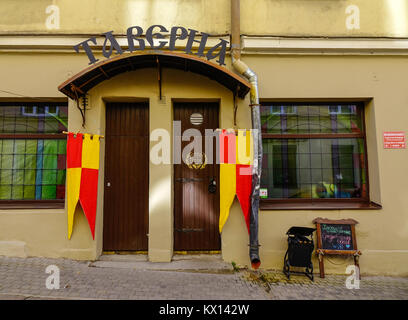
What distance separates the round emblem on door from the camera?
547 cm

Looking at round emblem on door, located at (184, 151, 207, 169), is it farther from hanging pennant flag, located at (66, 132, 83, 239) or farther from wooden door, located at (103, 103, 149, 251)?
hanging pennant flag, located at (66, 132, 83, 239)

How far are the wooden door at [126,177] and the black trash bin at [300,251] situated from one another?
2.76 m

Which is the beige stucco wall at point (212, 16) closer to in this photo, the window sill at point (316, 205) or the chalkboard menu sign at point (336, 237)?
the window sill at point (316, 205)

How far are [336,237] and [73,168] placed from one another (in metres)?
4.98

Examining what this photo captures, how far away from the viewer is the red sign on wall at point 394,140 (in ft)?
17.0

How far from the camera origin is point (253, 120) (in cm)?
504

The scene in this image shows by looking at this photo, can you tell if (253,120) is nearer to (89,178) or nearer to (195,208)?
(195,208)

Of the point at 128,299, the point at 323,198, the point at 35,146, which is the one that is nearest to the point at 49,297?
the point at 128,299

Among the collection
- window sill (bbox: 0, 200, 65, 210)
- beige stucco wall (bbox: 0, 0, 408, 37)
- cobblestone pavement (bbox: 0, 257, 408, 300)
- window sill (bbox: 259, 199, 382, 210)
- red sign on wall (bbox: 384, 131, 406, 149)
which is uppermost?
beige stucco wall (bbox: 0, 0, 408, 37)

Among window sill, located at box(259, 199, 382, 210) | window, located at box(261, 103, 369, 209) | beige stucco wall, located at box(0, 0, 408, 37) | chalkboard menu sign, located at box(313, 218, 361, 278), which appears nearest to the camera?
chalkboard menu sign, located at box(313, 218, 361, 278)

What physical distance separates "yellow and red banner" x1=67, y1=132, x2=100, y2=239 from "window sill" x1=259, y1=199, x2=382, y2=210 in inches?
127

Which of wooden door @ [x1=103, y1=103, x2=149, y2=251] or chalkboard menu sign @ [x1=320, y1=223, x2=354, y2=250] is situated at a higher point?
wooden door @ [x1=103, y1=103, x2=149, y2=251]

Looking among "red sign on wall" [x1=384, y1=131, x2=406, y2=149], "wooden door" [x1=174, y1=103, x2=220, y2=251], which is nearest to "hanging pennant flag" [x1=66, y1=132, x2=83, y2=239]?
"wooden door" [x1=174, y1=103, x2=220, y2=251]

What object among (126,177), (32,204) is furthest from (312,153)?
(32,204)
